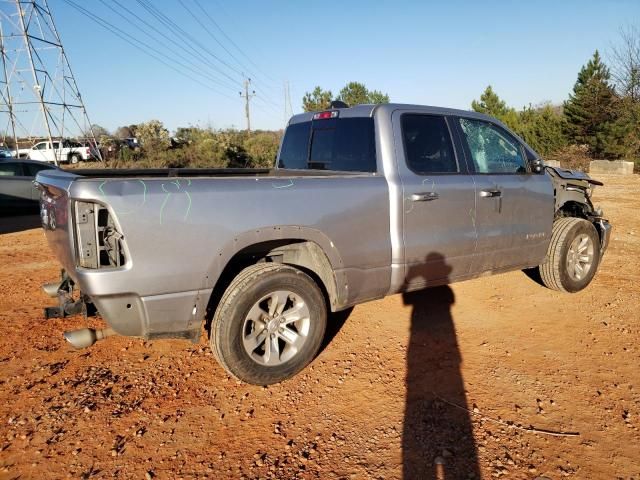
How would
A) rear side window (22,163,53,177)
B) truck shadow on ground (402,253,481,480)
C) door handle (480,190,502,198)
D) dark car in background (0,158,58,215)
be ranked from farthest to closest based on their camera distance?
1. rear side window (22,163,53,177)
2. dark car in background (0,158,58,215)
3. door handle (480,190,502,198)
4. truck shadow on ground (402,253,481,480)

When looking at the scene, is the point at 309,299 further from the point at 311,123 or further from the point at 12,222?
the point at 12,222

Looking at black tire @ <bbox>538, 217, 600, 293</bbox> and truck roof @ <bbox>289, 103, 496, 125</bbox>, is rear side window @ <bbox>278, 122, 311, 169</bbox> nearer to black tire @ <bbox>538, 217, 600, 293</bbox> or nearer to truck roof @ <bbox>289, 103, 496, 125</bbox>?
truck roof @ <bbox>289, 103, 496, 125</bbox>

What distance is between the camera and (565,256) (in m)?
4.69

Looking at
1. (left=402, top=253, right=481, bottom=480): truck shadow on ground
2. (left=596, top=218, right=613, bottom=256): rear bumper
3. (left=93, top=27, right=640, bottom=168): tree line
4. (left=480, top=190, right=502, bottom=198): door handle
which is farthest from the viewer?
(left=93, top=27, right=640, bottom=168): tree line

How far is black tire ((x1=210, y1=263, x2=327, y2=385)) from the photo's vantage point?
109 inches

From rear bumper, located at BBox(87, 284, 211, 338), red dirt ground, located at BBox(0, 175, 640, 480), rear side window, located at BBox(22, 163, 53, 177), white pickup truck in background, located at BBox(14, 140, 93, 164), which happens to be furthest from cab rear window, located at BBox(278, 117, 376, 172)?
white pickup truck in background, located at BBox(14, 140, 93, 164)

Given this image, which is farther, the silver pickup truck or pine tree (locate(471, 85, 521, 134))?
pine tree (locate(471, 85, 521, 134))

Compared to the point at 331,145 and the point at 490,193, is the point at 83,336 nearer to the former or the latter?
the point at 331,145

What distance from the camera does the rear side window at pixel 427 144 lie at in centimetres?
355

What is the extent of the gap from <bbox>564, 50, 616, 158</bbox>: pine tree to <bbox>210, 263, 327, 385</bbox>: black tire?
2963cm

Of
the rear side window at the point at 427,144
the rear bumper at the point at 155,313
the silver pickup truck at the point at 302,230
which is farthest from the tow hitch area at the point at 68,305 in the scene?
Answer: the rear side window at the point at 427,144

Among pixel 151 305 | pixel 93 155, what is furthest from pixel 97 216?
pixel 93 155

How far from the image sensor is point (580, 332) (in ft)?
12.6

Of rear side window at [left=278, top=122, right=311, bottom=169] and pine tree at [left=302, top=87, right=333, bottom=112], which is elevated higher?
pine tree at [left=302, top=87, right=333, bottom=112]
